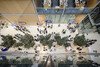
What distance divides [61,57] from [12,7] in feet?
9.62

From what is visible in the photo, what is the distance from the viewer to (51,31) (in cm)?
1052

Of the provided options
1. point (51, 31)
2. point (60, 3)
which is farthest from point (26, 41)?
point (60, 3)

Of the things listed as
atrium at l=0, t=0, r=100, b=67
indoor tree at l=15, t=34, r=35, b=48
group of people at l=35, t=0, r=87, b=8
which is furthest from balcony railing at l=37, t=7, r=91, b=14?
indoor tree at l=15, t=34, r=35, b=48

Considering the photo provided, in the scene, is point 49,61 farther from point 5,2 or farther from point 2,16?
point 2,16

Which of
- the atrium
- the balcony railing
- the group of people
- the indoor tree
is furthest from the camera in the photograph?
the indoor tree

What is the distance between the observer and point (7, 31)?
10406mm

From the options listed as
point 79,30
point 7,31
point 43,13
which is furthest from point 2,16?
point 79,30

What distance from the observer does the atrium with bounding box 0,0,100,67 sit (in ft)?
25.8

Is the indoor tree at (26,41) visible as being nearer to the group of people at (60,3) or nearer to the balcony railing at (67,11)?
the balcony railing at (67,11)

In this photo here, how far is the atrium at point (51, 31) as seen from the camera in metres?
7.86

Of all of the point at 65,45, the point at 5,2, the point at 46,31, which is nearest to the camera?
the point at 5,2

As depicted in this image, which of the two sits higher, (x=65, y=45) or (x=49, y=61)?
(x=65, y=45)

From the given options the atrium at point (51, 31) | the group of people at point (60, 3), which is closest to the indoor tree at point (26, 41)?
the atrium at point (51, 31)

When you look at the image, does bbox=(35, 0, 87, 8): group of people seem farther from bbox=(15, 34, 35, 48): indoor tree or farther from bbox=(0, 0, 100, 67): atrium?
bbox=(15, 34, 35, 48): indoor tree
